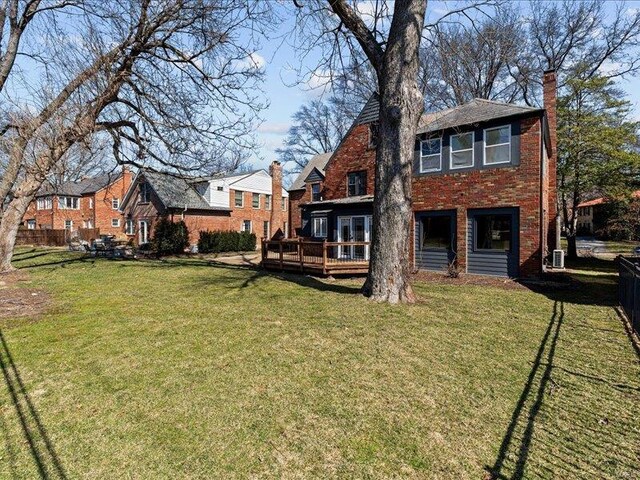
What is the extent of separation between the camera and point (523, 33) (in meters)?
25.3

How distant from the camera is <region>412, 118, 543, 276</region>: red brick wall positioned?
12070 mm

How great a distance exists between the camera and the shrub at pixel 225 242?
25625 mm

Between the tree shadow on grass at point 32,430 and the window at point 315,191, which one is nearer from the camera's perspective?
the tree shadow on grass at point 32,430

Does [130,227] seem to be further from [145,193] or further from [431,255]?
[431,255]

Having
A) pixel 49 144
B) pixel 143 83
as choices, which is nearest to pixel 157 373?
pixel 49 144

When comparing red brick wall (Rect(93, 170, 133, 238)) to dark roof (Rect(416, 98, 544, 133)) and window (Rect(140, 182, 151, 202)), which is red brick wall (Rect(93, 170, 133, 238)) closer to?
window (Rect(140, 182, 151, 202))

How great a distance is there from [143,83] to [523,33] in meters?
25.9

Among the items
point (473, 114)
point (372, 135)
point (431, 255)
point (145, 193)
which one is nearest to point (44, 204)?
point (145, 193)

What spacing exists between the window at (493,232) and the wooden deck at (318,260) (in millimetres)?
4356

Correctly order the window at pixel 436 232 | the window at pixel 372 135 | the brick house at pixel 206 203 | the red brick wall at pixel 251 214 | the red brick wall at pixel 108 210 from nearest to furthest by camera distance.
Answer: the window at pixel 436 232 < the window at pixel 372 135 < the brick house at pixel 206 203 < the red brick wall at pixel 251 214 < the red brick wall at pixel 108 210

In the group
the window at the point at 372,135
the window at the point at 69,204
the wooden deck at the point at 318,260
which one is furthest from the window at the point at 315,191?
the window at the point at 69,204

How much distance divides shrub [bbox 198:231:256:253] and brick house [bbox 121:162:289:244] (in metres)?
1.63

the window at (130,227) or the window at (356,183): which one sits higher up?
the window at (356,183)

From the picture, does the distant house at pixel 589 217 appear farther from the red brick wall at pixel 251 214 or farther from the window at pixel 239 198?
the window at pixel 239 198
